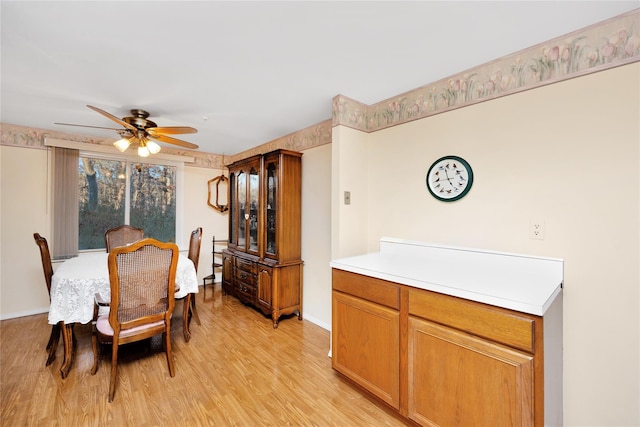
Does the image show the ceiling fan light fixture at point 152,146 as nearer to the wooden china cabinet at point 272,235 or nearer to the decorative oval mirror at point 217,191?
the wooden china cabinet at point 272,235

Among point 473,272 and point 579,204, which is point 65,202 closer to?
point 473,272

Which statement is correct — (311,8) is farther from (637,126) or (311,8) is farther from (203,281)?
(203,281)

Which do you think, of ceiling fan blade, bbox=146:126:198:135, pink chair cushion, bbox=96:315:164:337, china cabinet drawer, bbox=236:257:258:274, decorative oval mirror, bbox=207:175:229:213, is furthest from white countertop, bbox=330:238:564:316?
decorative oval mirror, bbox=207:175:229:213

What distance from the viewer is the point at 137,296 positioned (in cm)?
196

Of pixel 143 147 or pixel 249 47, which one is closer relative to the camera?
pixel 249 47

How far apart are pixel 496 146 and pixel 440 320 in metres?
1.20

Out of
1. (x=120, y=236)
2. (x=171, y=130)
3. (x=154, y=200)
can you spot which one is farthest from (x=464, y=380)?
(x=154, y=200)

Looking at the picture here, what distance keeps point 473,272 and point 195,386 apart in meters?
2.09

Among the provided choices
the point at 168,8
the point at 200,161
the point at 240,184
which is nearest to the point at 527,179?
the point at 168,8

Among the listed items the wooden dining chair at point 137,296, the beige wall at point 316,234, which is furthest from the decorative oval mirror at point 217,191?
the wooden dining chair at point 137,296

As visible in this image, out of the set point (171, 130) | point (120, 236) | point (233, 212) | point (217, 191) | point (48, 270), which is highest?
point (171, 130)

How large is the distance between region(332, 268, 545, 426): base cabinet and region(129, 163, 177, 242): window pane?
3.47m

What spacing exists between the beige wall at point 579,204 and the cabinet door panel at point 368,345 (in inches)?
32.4

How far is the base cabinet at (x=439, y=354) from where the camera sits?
46.4 inches
